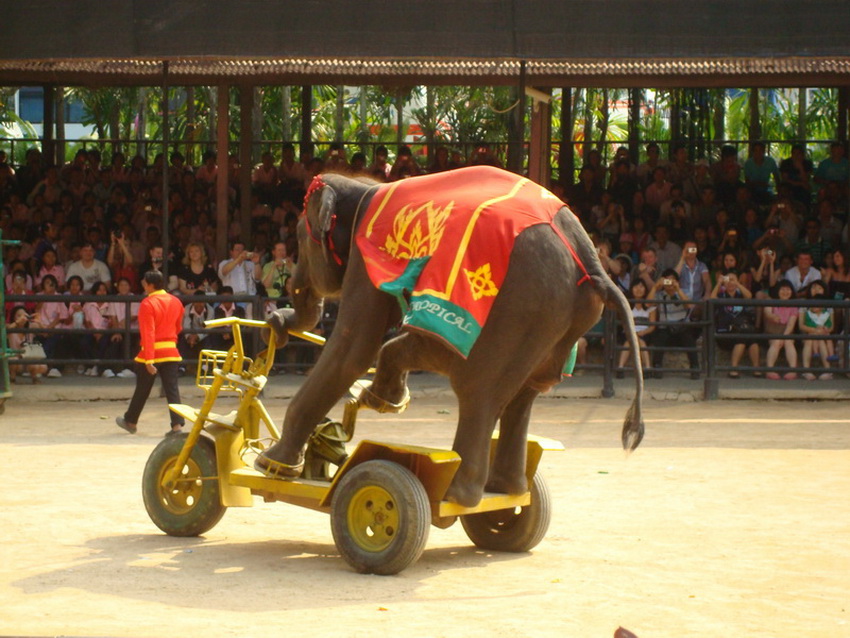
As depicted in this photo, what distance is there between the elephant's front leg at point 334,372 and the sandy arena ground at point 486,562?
0.52 meters

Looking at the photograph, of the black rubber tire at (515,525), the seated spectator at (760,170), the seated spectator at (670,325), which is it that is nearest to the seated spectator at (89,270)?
the seated spectator at (670,325)

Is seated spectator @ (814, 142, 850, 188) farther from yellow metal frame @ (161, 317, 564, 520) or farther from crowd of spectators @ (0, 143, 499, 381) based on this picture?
yellow metal frame @ (161, 317, 564, 520)

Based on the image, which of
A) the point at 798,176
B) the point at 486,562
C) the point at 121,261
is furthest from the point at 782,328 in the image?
the point at 486,562

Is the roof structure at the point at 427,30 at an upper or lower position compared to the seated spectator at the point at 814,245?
upper

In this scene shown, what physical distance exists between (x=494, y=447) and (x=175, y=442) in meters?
1.70

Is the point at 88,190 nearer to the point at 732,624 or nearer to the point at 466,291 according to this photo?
the point at 466,291

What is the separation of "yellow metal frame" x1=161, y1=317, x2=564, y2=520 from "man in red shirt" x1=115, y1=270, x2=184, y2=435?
4.07 meters

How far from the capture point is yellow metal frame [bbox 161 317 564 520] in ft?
22.2

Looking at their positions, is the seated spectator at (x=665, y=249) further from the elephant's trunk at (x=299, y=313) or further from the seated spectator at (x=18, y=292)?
the elephant's trunk at (x=299, y=313)

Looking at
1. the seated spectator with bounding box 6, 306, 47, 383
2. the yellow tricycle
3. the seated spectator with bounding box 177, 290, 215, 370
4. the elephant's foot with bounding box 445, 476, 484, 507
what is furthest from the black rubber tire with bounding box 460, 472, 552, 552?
the seated spectator with bounding box 6, 306, 47, 383

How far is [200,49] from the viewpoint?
1399cm

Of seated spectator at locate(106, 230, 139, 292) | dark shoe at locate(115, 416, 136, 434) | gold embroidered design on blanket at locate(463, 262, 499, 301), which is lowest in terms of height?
dark shoe at locate(115, 416, 136, 434)

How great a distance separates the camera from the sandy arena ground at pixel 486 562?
19.1ft

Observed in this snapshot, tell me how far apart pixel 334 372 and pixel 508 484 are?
3.36ft
